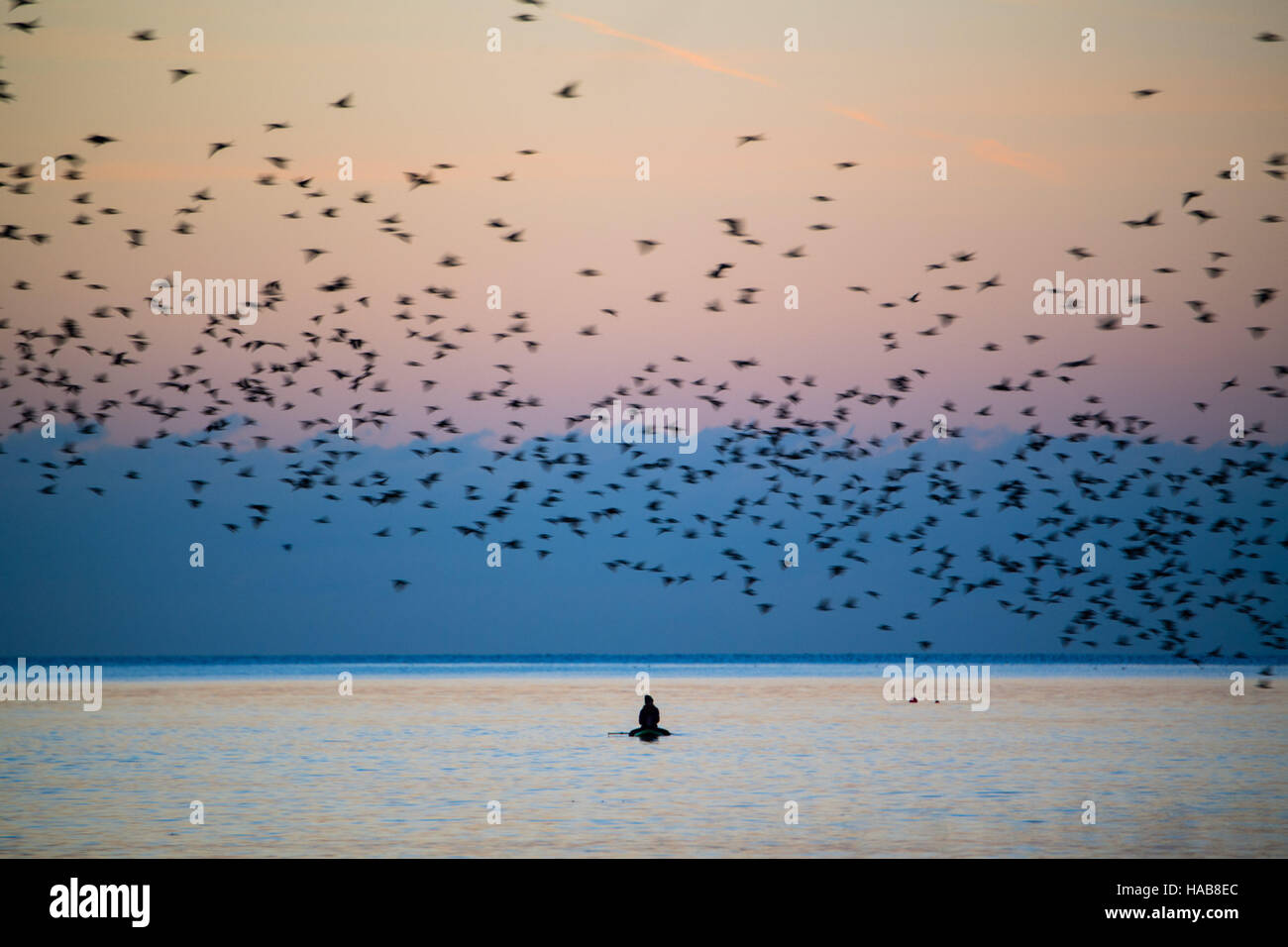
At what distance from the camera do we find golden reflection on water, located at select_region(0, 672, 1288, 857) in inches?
1145

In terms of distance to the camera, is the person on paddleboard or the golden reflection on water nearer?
the golden reflection on water

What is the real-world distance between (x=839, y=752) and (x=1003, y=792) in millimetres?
11848

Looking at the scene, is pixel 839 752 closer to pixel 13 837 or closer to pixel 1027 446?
pixel 1027 446

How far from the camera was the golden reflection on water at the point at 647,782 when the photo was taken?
2909 cm

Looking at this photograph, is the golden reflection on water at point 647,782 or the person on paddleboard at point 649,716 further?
the person on paddleboard at point 649,716

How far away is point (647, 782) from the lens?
128 feet

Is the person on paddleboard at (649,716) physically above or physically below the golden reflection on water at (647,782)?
above

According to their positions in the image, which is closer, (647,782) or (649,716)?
(647,782)

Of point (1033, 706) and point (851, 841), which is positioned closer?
point (851, 841)

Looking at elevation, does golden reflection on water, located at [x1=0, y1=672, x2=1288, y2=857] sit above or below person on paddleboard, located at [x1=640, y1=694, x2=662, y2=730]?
below

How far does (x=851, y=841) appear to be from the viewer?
2908cm
